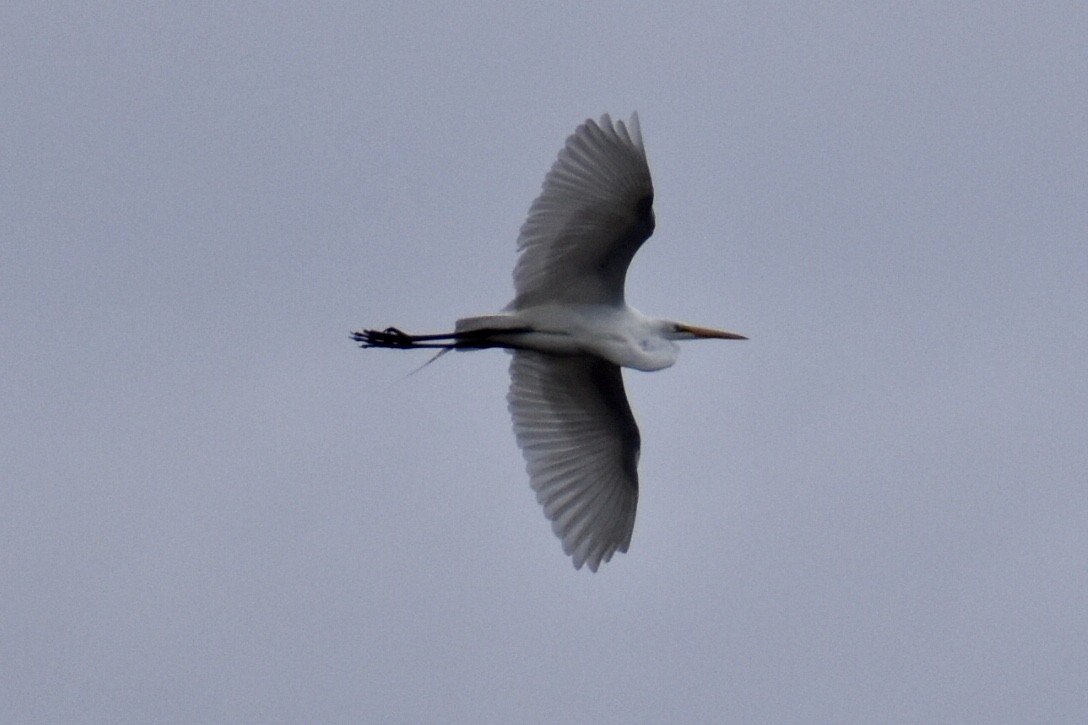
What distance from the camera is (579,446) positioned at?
42.3 ft

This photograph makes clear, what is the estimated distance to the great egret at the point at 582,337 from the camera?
11.8 metres

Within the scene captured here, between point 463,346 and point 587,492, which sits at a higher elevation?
point 463,346

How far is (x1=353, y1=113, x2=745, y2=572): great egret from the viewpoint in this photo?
11797mm

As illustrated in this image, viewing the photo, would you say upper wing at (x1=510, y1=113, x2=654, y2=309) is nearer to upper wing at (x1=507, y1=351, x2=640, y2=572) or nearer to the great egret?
the great egret

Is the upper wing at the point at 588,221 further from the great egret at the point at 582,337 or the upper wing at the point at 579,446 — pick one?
the upper wing at the point at 579,446

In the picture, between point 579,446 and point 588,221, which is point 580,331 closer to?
point 588,221

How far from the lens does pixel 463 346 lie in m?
12.5

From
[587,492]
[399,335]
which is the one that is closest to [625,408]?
[587,492]

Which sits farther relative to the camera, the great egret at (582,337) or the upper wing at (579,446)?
the upper wing at (579,446)

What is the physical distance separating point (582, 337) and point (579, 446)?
837mm

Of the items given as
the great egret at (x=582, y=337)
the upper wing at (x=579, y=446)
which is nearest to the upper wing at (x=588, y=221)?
the great egret at (x=582, y=337)

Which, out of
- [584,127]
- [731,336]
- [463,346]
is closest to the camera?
[584,127]

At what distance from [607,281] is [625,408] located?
3.02 ft

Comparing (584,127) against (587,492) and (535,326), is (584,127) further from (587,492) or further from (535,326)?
(587,492)
